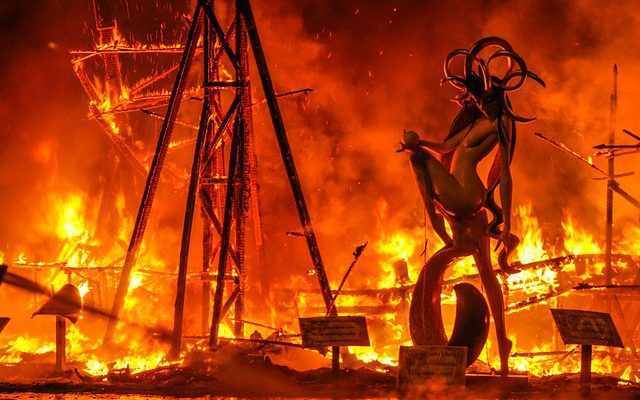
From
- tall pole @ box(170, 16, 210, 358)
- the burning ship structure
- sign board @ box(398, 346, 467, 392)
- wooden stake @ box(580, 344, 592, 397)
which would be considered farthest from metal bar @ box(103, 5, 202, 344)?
wooden stake @ box(580, 344, 592, 397)

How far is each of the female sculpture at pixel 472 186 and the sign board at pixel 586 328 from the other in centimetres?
112

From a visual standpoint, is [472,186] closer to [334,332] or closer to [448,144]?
[448,144]

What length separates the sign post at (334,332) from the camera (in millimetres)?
10438

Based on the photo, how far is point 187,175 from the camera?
2352cm

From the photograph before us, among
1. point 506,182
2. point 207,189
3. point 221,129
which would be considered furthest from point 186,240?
point 506,182

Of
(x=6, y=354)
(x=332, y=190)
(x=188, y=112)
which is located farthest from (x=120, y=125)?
(x=6, y=354)

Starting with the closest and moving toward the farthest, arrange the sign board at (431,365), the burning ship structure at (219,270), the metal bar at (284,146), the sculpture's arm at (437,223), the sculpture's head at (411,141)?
the sign board at (431,365)
the sculpture's head at (411,141)
the sculpture's arm at (437,223)
the burning ship structure at (219,270)
the metal bar at (284,146)

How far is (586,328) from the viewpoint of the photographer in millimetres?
9984

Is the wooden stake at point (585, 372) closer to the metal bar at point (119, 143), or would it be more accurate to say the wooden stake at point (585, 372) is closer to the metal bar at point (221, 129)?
the metal bar at point (221, 129)

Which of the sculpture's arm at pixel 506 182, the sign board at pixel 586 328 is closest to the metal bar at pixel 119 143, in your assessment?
the sculpture's arm at pixel 506 182

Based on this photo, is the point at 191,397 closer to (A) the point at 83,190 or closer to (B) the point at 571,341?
(B) the point at 571,341

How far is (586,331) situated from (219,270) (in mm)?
6669

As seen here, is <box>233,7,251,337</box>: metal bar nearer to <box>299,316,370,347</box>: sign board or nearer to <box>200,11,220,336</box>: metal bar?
<box>200,11,220,336</box>: metal bar

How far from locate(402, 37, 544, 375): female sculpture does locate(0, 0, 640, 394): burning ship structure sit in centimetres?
142
